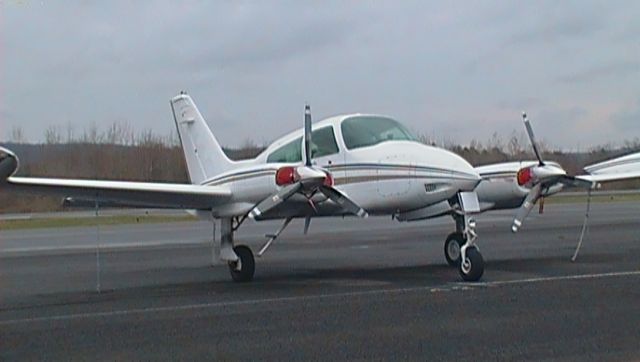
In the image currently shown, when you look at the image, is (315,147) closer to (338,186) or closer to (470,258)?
(338,186)

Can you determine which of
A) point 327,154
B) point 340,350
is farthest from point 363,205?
point 340,350

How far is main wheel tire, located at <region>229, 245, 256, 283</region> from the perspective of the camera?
55.8ft

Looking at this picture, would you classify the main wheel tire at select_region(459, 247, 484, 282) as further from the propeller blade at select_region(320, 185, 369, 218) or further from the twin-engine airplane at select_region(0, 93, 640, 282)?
the propeller blade at select_region(320, 185, 369, 218)

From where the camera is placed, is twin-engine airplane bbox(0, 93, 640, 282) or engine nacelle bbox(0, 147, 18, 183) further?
twin-engine airplane bbox(0, 93, 640, 282)

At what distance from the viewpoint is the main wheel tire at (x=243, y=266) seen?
55.8 feet

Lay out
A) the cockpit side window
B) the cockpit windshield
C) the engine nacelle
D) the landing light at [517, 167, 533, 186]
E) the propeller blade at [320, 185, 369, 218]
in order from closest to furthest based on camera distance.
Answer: the engine nacelle < the propeller blade at [320, 185, 369, 218] < the cockpit windshield < the cockpit side window < the landing light at [517, 167, 533, 186]

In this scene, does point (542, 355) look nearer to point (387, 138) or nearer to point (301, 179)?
point (301, 179)

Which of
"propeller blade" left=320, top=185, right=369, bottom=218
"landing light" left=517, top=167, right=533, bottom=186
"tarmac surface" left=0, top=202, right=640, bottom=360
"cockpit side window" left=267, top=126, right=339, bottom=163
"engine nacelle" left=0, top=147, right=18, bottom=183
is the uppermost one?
"cockpit side window" left=267, top=126, right=339, bottom=163

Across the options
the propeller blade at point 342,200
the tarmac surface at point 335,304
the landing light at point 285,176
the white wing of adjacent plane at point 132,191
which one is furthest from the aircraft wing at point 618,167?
the white wing of adjacent plane at point 132,191

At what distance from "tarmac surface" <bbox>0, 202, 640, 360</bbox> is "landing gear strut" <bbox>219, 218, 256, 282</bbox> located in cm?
32

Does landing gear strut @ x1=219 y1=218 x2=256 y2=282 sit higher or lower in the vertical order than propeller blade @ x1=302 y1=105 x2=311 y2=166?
lower

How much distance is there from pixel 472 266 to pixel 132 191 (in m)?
5.95

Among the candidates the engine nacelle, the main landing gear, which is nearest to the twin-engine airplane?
the main landing gear

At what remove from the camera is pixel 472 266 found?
15.1 meters
